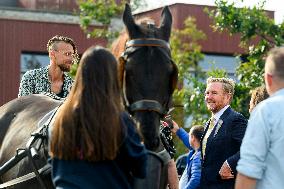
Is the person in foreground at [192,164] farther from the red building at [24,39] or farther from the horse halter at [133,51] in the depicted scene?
the red building at [24,39]

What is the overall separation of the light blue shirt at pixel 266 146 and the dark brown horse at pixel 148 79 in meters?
0.78

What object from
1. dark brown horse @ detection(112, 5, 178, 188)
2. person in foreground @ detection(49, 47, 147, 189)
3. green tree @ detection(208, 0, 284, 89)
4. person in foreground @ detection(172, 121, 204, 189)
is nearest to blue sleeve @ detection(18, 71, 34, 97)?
person in foreground @ detection(172, 121, 204, 189)

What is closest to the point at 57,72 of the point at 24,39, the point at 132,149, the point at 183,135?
the point at 183,135

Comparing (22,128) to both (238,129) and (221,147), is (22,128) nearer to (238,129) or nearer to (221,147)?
(221,147)

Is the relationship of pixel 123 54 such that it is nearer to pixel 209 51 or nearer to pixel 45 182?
pixel 45 182

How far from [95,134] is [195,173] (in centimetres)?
397

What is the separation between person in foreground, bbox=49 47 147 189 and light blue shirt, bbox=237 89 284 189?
706mm

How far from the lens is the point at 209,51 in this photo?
98.2 feet

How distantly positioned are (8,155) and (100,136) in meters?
2.92

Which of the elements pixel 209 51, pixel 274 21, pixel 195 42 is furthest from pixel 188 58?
pixel 274 21

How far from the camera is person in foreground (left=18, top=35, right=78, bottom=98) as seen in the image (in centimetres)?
861

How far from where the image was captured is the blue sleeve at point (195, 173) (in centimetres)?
915

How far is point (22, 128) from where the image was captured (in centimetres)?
804

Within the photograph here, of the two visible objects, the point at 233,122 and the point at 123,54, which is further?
the point at 233,122
